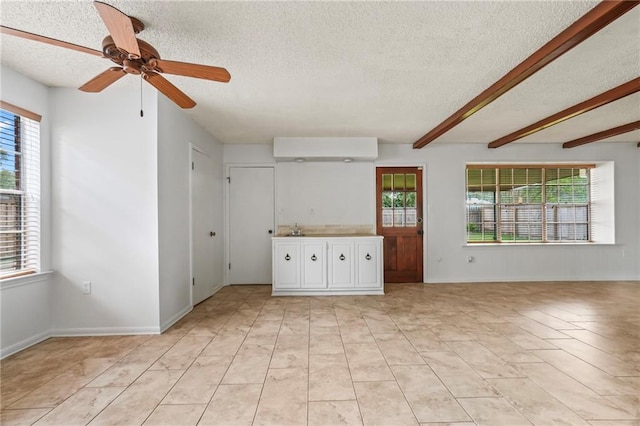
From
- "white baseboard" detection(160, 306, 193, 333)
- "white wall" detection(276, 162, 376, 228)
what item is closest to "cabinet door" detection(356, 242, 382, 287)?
"white wall" detection(276, 162, 376, 228)

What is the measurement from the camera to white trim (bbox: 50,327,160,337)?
3086 mm

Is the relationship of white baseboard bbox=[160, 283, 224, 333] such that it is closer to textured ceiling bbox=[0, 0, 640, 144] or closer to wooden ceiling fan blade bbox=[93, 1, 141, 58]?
textured ceiling bbox=[0, 0, 640, 144]

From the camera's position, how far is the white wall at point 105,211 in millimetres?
3076

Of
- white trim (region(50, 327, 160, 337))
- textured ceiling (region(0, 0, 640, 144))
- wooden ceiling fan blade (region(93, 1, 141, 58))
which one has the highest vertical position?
textured ceiling (region(0, 0, 640, 144))

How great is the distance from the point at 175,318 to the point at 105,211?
4.68 ft

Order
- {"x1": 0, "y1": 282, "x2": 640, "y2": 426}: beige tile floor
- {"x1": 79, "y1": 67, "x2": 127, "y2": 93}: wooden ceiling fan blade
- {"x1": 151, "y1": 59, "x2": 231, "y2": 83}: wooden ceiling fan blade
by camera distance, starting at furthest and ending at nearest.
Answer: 1. {"x1": 79, "y1": 67, "x2": 127, "y2": 93}: wooden ceiling fan blade
2. {"x1": 151, "y1": 59, "x2": 231, "y2": 83}: wooden ceiling fan blade
3. {"x1": 0, "y1": 282, "x2": 640, "y2": 426}: beige tile floor

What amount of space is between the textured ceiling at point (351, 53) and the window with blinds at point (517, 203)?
1.83 m

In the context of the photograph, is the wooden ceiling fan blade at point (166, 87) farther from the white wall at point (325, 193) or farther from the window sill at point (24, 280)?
the white wall at point (325, 193)

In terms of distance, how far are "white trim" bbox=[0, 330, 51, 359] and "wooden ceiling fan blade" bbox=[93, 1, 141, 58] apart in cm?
285

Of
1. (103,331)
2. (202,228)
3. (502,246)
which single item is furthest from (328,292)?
(502,246)

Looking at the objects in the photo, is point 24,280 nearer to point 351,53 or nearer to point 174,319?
point 174,319

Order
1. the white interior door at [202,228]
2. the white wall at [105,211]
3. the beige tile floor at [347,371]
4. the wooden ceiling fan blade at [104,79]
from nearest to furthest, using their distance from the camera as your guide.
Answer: the beige tile floor at [347,371] < the wooden ceiling fan blade at [104,79] < the white wall at [105,211] < the white interior door at [202,228]

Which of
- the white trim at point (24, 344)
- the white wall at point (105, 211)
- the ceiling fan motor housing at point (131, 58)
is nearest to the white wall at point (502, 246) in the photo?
the white wall at point (105, 211)

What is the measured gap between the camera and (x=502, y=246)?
5512 millimetres
